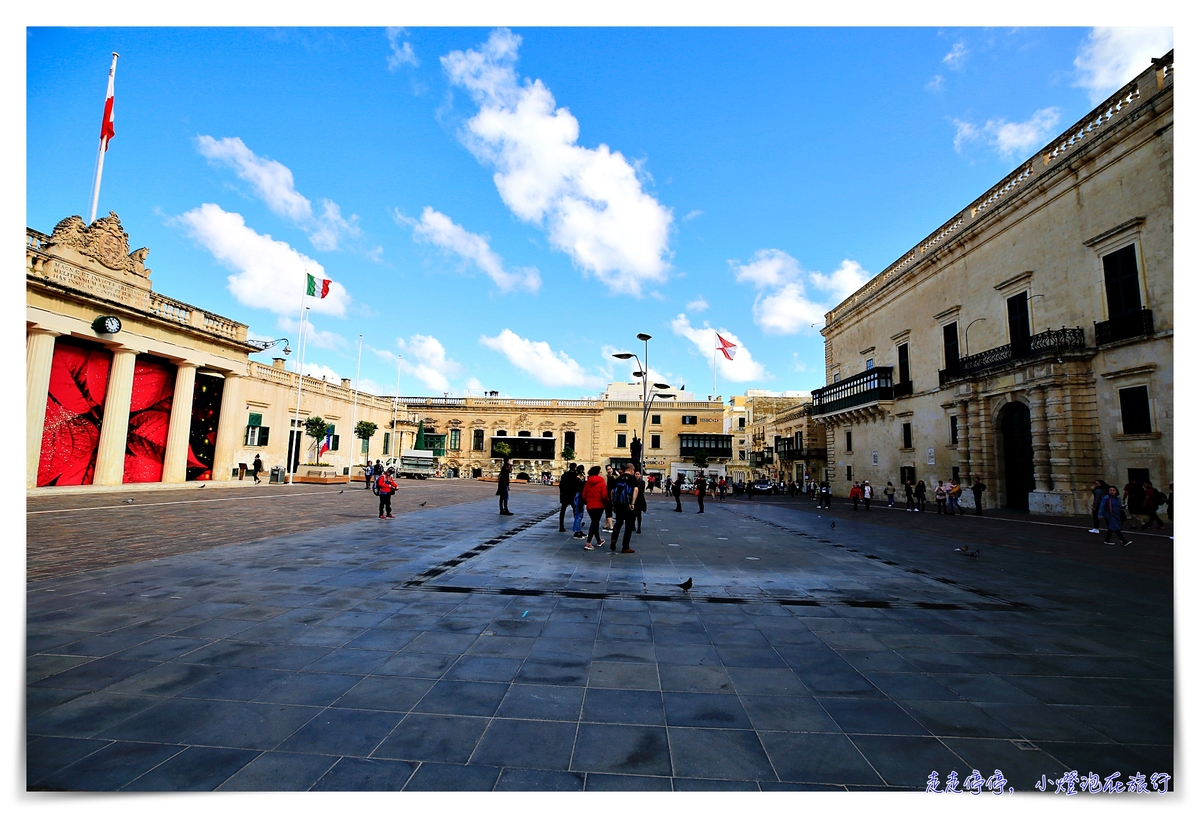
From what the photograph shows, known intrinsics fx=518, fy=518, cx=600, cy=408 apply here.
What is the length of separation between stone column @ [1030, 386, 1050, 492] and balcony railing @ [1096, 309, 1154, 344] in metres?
2.32

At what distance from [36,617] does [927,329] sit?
30.4 meters

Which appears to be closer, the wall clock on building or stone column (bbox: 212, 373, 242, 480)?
the wall clock on building

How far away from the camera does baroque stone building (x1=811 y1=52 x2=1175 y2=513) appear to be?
15.0 metres

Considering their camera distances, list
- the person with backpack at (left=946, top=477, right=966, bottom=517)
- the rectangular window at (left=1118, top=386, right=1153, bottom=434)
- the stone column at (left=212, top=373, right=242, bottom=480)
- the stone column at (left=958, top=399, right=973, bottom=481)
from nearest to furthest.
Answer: the rectangular window at (left=1118, top=386, right=1153, bottom=434) < the person with backpack at (left=946, top=477, right=966, bottom=517) < the stone column at (left=958, top=399, right=973, bottom=481) < the stone column at (left=212, top=373, right=242, bottom=480)

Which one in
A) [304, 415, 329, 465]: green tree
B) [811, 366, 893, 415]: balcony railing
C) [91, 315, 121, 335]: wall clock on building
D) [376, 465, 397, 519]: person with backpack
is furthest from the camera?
[304, 415, 329, 465]: green tree

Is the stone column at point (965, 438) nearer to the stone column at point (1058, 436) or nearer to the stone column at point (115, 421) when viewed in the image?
the stone column at point (1058, 436)

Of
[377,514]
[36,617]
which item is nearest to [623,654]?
[36,617]

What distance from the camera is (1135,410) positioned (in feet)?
50.8

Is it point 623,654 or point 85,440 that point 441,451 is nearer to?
point 85,440

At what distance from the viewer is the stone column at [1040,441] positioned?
712 inches

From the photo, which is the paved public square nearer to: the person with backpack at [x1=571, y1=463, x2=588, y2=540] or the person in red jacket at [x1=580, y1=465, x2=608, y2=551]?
the person in red jacket at [x1=580, y1=465, x2=608, y2=551]

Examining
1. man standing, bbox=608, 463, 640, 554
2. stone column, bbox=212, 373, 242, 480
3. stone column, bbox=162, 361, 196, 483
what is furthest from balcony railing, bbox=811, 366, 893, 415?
stone column, bbox=162, 361, 196, 483

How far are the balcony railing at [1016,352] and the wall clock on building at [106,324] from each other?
3282 centimetres

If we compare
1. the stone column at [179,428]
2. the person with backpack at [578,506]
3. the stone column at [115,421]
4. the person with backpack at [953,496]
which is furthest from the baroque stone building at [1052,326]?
the stone column at [179,428]
